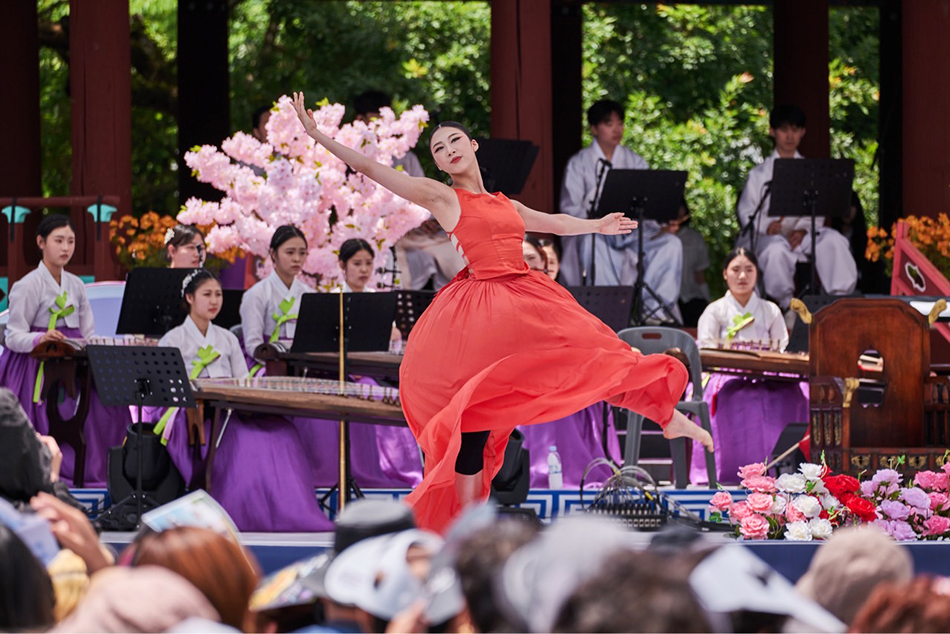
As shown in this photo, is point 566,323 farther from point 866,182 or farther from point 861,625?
point 866,182

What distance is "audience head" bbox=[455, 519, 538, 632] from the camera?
8.67 ft

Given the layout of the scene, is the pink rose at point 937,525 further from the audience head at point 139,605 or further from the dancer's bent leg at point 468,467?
the audience head at point 139,605

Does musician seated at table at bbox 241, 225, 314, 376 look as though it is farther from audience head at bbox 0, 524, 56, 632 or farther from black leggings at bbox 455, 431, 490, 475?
audience head at bbox 0, 524, 56, 632

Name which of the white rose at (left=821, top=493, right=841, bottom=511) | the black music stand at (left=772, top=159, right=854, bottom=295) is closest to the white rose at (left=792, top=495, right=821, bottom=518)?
the white rose at (left=821, top=493, right=841, bottom=511)

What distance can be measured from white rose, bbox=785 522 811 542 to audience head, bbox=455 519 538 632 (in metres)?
3.74

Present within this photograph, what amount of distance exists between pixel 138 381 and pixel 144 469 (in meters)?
0.58

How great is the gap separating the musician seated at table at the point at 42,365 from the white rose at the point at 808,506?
403 centimetres

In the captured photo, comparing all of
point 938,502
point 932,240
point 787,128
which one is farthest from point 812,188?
point 938,502

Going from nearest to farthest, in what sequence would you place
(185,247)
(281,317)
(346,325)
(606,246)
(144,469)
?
(144,469) → (346,325) → (281,317) → (185,247) → (606,246)

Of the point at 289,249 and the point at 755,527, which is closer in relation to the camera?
the point at 755,527

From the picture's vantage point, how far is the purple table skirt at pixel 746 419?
935cm

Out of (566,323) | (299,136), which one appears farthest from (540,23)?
(566,323)

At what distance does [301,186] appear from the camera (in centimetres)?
871

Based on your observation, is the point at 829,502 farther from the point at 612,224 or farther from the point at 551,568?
the point at 551,568
